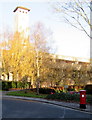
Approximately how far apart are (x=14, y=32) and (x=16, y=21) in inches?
532

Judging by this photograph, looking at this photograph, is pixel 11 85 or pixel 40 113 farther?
pixel 11 85

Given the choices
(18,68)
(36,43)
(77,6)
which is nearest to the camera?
(77,6)

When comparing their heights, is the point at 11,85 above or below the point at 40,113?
below

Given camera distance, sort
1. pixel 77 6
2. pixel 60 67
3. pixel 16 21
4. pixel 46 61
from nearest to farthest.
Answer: pixel 77 6, pixel 46 61, pixel 60 67, pixel 16 21

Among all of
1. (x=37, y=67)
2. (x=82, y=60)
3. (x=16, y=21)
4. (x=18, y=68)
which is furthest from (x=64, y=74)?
(x=82, y=60)

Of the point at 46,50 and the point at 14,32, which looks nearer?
the point at 46,50

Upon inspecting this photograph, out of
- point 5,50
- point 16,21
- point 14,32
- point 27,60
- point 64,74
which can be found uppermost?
point 16,21

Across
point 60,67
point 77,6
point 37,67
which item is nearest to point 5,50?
point 37,67

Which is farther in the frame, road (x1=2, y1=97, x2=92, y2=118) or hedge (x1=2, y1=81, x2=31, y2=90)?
hedge (x1=2, y1=81, x2=31, y2=90)

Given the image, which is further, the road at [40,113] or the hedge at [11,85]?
the hedge at [11,85]

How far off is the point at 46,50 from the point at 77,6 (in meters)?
9.87

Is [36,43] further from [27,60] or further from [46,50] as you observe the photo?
[27,60]

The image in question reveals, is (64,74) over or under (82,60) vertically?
under

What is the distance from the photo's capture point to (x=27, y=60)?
23.5 meters
